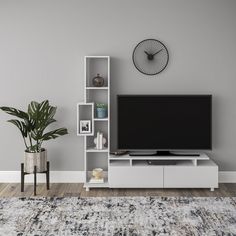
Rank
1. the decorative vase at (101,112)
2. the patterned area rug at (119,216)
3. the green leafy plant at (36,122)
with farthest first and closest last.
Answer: the decorative vase at (101,112) → the green leafy plant at (36,122) → the patterned area rug at (119,216)

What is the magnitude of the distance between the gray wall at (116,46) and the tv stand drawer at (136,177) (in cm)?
75

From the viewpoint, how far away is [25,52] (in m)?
4.86

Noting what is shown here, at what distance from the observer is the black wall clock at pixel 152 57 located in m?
4.82

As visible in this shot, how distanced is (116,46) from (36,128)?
143cm

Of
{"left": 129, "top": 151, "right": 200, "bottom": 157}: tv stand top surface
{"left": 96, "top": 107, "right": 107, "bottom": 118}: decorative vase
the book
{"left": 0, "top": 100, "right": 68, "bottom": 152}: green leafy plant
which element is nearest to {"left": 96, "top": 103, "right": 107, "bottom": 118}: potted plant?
{"left": 96, "top": 107, "right": 107, "bottom": 118}: decorative vase

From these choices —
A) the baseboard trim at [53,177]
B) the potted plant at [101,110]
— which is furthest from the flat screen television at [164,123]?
the baseboard trim at [53,177]

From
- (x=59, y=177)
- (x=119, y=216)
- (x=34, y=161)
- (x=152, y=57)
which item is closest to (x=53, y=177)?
(x=59, y=177)

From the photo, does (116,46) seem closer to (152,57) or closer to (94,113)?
(152,57)

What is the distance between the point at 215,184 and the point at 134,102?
139 cm

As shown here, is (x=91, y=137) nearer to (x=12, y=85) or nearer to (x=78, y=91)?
(x=78, y=91)

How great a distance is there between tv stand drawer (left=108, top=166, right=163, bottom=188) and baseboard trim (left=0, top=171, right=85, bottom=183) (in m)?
0.55

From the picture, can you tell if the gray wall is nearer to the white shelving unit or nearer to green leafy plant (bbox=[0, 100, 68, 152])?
the white shelving unit

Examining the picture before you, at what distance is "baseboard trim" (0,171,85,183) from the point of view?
4.96 m

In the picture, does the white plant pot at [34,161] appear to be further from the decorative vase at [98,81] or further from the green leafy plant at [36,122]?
the decorative vase at [98,81]
